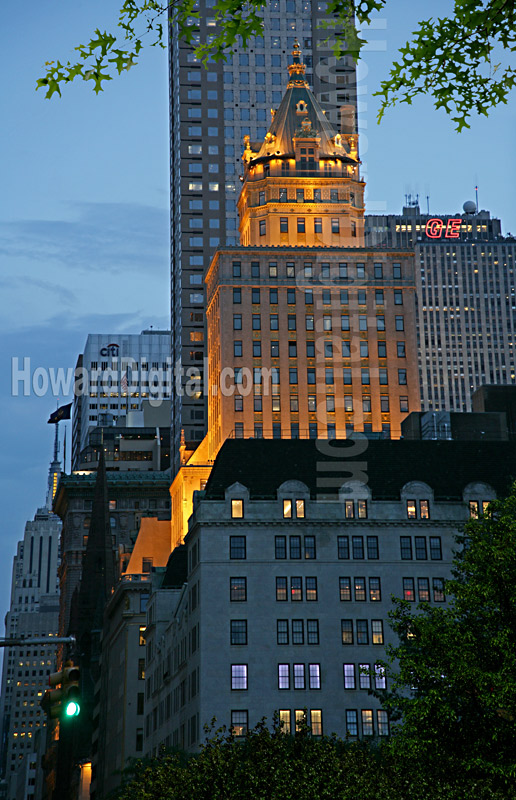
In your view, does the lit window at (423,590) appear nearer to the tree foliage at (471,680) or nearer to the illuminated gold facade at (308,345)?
the tree foliage at (471,680)

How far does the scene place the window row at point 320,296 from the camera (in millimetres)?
186250

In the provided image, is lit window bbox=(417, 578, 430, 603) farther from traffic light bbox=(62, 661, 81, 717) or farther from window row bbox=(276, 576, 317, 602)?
traffic light bbox=(62, 661, 81, 717)

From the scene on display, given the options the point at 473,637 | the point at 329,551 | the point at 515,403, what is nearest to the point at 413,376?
the point at 515,403

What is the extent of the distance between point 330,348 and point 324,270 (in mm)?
13704

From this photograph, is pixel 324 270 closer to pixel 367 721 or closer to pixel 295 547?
pixel 295 547

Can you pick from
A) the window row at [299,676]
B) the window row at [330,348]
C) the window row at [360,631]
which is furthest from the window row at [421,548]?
the window row at [330,348]

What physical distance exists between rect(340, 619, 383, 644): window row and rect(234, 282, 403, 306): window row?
87.8 metres

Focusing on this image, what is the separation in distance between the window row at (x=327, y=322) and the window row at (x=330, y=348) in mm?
2168

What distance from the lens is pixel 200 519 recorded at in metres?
107

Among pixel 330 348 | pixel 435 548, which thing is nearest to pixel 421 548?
pixel 435 548

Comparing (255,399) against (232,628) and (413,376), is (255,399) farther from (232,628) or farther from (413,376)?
(232,628)

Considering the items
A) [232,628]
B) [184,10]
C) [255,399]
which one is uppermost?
[255,399]

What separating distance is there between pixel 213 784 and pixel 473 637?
14643 millimetres

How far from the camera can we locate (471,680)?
55.5m
